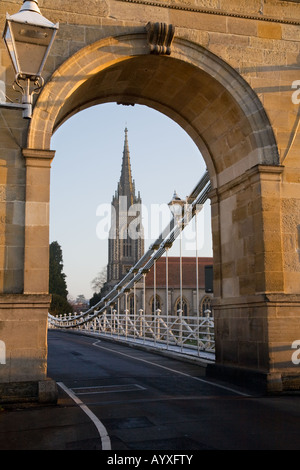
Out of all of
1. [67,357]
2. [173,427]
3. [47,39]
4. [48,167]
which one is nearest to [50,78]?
[48,167]

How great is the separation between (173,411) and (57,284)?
59.5m

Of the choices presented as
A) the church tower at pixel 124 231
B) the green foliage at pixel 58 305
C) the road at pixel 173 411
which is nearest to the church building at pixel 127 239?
the church tower at pixel 124 231

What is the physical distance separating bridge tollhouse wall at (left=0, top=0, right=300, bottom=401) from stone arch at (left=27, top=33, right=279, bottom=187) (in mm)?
23

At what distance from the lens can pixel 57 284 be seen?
6506 cm

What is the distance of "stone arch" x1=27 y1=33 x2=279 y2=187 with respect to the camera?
8.69 m

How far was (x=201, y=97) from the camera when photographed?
33.6ft

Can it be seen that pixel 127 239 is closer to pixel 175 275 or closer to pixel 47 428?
pixel 175 275

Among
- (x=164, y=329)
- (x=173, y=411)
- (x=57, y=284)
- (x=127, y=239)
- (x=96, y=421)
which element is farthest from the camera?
(x=127, y=239)

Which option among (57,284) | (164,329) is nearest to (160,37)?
(164,329)

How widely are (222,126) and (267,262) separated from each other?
3068mm

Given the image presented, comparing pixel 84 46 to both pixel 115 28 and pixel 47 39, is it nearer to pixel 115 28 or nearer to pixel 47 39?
pixel 115 28

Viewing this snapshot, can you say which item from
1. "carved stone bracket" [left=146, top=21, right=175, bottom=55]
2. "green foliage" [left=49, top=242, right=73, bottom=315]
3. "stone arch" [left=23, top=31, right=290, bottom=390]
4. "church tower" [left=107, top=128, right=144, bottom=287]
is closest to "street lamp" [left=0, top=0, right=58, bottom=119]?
"stone arch" [left=23, top=31, right=290, bottom=390]

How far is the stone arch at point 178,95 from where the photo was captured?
8688 millimetres

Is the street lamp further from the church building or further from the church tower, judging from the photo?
the church tower
